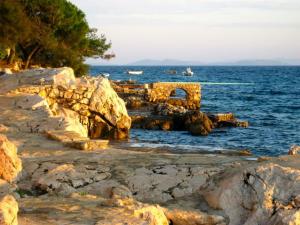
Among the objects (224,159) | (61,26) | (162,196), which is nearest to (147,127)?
(61,26)

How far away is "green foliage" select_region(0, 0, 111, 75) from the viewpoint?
149 ft

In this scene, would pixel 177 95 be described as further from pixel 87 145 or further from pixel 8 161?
pixel 8 161

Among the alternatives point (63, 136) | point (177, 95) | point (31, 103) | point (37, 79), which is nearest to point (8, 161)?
point (63, 136)

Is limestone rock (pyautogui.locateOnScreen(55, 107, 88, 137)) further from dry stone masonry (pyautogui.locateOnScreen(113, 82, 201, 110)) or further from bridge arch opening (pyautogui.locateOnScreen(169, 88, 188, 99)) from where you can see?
bridge arch opening (pyautogui.locateOnScreen(169, 88, 188, 99))

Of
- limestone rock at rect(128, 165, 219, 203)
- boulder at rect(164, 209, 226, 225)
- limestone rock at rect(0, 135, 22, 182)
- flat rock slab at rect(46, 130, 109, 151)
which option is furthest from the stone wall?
boulder at rect(164, 209, 226, 225)

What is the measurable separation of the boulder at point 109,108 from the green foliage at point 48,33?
15197 millimetres

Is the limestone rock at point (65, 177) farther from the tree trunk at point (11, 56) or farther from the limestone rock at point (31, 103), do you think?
the tree trunk at point (11, 56)

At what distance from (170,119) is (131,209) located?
32814 millimetres

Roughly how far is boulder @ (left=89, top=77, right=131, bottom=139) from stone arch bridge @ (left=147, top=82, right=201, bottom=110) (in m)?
22.5

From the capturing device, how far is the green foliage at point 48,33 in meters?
45.5

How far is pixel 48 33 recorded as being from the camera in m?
48.2

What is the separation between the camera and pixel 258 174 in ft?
37.0

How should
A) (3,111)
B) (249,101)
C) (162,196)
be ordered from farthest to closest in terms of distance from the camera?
(249,101) < (3,111) < (162,196)

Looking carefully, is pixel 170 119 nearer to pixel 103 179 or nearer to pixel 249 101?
pixel 103 179
